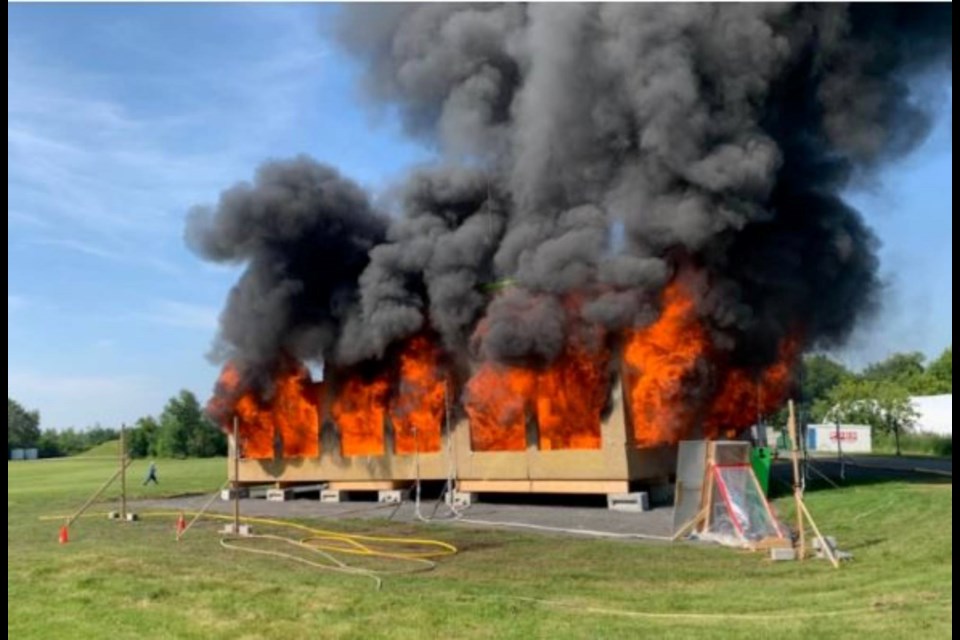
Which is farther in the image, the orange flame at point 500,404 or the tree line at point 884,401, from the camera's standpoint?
the tree line at point 884,401

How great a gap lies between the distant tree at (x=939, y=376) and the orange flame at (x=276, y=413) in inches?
2214

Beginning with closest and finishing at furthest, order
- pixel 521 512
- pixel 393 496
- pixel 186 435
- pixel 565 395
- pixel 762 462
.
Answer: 1. pixel 762 462
2. pixel 521 512
3. pixel 565 395
4. pixel 393 496
5. pixel 186 435

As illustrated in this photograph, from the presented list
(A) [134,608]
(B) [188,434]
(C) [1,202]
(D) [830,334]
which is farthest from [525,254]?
(B) [188,434]

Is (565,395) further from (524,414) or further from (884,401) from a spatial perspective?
(884,401)

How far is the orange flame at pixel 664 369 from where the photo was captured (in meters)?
20.3

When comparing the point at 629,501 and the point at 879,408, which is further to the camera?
the point at 879,408

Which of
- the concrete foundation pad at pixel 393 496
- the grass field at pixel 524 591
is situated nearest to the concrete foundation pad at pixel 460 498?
the concrete foundation pad at pixel 393 496

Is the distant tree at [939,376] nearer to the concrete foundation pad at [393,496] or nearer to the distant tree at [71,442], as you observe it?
the concrete foundation pad at [393,496]

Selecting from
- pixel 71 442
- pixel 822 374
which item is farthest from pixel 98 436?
pixel 822 374

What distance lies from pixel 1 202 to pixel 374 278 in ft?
A: 58.6

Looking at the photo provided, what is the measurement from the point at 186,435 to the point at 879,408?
5937 cm

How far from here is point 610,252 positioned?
70.0 ft

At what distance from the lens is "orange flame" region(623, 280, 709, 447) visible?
2030cm

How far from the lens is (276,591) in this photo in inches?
402
